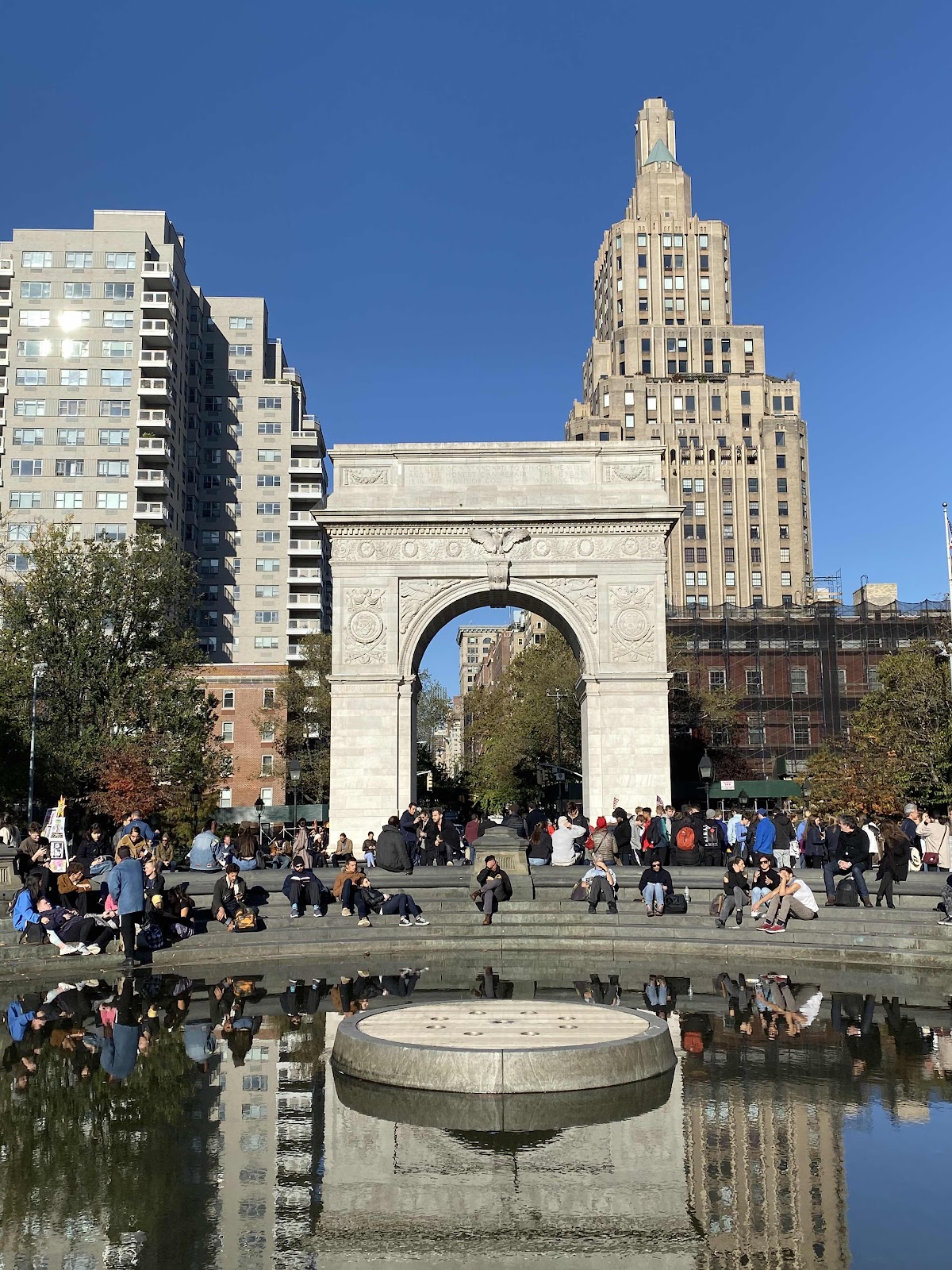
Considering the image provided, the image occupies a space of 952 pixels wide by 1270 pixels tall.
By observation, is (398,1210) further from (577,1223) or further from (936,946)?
(936,946)

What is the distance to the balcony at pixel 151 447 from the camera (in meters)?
70.8

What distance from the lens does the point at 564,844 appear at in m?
24.2

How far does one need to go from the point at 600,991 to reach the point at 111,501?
63.8 m

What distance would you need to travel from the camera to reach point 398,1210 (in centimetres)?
630

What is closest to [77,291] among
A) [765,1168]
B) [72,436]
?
[72,436]

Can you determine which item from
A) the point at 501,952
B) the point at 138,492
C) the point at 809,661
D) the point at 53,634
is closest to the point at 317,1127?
the point at 501,952

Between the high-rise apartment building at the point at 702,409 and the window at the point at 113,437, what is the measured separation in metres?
39.1

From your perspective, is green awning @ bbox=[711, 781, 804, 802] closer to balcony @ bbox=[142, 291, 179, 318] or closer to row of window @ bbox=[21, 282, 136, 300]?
balcony @ bbox=[142, 291, 179, 318]

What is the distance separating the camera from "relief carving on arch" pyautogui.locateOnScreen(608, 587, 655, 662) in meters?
32.8

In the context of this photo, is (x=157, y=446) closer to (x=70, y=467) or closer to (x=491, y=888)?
(x=70, y=467)

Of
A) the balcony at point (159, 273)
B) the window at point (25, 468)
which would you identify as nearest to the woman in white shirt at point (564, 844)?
the window at point (25, 468)

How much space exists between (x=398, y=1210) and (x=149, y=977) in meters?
10.1

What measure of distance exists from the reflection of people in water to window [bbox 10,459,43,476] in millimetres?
64706

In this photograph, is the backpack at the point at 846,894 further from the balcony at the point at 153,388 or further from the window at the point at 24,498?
the window at the point at 24,498
